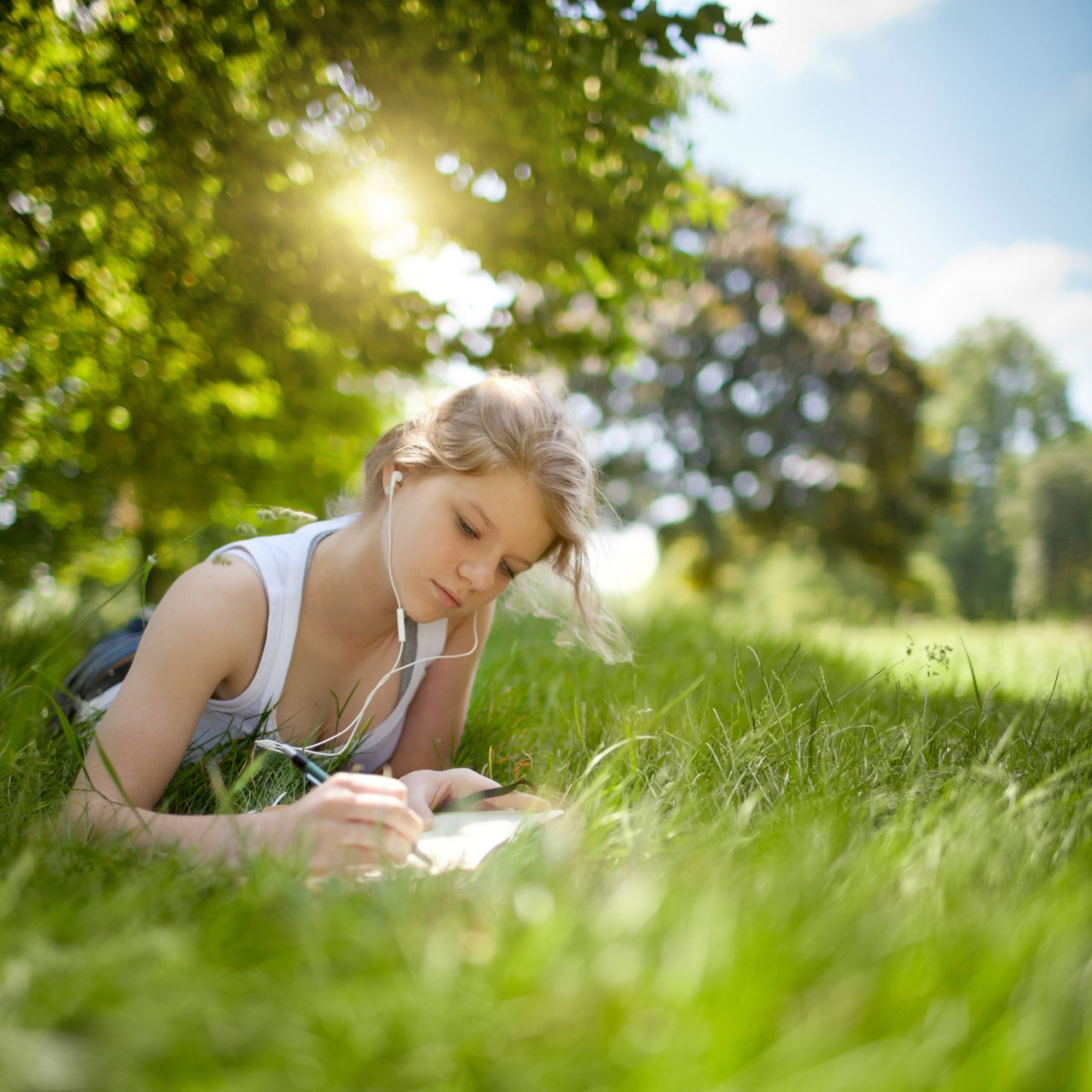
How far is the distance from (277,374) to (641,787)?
4104mm

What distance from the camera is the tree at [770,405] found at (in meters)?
20.3

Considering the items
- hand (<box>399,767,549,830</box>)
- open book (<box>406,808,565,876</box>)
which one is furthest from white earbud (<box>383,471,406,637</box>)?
open book (<box>406,808,565,876</box>)

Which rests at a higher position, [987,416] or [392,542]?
[987,416]

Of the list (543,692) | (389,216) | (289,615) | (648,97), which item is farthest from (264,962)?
(389,216)

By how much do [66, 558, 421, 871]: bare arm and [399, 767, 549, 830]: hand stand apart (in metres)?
0.37

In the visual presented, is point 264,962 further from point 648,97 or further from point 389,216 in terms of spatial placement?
point 389,216

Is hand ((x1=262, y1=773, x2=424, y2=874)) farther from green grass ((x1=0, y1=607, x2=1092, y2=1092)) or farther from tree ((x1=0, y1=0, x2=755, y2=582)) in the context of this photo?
tree ((x1=0, y1=0, x2=755, y2=582))

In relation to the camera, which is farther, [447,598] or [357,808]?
[447,598]

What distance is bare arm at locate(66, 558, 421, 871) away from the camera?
4.53 ft

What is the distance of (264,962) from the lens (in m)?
0.96

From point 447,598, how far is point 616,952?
4.82 feet

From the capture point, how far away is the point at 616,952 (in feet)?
3.06

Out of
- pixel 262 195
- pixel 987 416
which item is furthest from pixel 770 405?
pixel 262 195

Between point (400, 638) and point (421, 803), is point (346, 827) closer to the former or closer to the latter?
point (421, 803)
